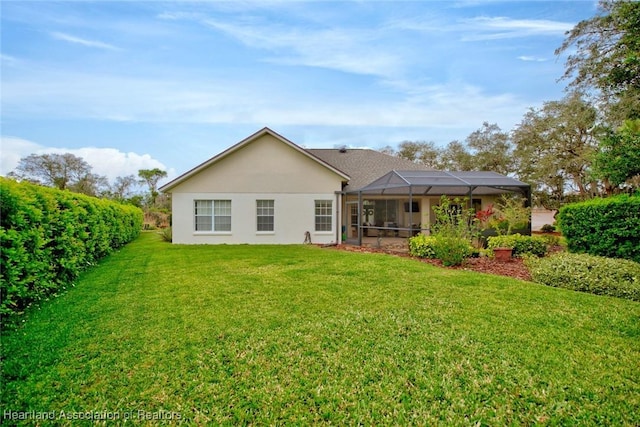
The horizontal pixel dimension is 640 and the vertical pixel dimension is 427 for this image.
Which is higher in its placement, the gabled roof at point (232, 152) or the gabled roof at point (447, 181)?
the gabled roof at point (232, 152)

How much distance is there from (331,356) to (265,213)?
12897 millimetres

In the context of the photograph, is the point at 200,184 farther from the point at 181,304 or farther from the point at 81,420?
the point at 81,420

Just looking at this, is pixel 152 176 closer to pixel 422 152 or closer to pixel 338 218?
A: pixel 338 218

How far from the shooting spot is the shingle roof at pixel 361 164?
1895cm

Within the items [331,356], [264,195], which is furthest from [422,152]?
[331,356]

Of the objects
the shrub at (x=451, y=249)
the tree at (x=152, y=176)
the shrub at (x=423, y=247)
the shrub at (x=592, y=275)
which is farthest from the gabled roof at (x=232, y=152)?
the tree at (x=152, y=176)

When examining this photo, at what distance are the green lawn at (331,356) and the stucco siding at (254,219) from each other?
908cm

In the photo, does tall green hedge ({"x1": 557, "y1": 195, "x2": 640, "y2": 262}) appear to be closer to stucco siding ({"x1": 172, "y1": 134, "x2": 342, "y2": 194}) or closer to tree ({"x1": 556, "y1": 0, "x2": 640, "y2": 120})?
tree ({"x1": 556, "y1": 0, "x2": 640, "y2": 120})

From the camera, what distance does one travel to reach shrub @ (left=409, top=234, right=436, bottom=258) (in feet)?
35.3

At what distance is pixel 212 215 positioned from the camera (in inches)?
627

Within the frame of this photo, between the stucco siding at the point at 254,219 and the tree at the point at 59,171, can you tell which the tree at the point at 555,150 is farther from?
the tree at the point at 59,171

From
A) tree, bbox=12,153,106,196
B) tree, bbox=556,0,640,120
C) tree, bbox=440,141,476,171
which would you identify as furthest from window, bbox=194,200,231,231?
tree, bbox=12,153,106,196

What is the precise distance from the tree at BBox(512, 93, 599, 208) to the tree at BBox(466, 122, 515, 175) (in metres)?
2.41

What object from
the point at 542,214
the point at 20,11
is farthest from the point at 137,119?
the point at 542,214
